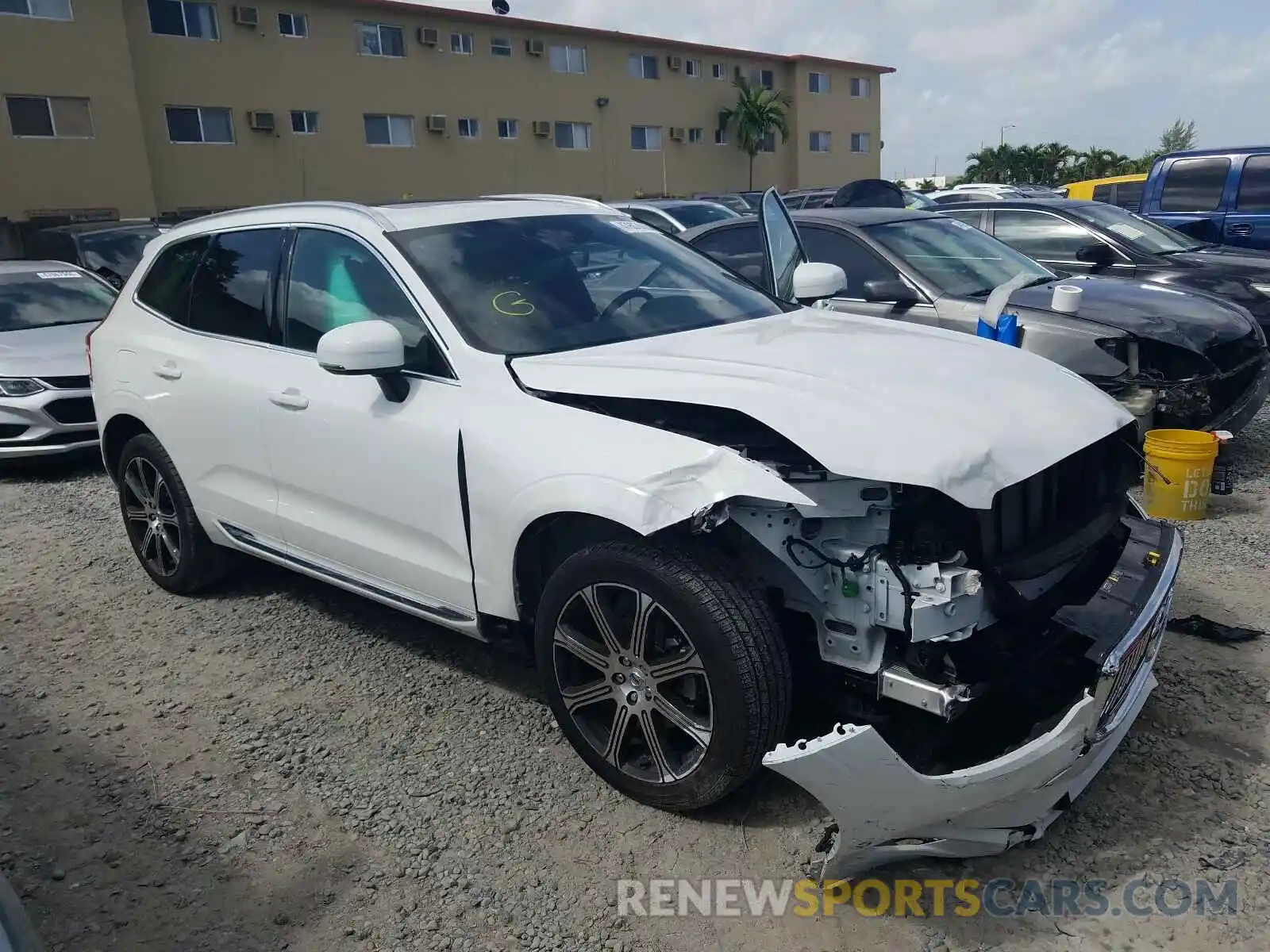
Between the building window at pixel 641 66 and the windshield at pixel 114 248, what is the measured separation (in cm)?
2480

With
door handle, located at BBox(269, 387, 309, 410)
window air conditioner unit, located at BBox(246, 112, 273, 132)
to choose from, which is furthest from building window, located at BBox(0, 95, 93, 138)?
door handle, located at BBox(269, 387, 309, 410)

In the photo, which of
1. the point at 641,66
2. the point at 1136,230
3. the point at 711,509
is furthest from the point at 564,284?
the point at 641,66

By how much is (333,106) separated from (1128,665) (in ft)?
92.8

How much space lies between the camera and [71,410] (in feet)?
24.5

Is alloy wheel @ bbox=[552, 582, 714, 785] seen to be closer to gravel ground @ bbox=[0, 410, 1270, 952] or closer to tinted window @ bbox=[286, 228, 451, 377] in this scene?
gravel ground @ bbox=[0, 410, 1270, 952]

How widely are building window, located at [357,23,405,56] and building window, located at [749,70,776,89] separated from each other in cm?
1510

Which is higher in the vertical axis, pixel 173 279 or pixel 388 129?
pixel 388 129

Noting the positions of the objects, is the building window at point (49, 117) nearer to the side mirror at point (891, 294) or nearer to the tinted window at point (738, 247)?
the tinted window at point (738, 247)

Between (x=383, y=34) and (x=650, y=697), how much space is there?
2921 cm

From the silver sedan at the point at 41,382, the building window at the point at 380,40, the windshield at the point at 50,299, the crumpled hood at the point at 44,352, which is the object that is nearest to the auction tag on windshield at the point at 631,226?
the silver sedan at the point at 41,382

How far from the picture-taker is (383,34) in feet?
91.6

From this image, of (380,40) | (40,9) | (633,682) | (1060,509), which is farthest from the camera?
(380,40)

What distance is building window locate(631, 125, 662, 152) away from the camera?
34.6 meters

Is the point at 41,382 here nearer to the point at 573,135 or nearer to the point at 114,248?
the point at 114,248
